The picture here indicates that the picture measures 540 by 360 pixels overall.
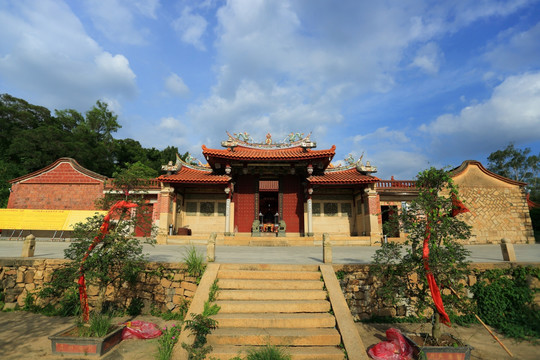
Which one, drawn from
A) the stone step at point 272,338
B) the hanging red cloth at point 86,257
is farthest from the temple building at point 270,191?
the stone step at point 272,338

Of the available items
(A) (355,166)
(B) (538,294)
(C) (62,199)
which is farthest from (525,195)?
(C) (62,199)

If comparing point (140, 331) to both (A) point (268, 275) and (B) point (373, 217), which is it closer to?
(A) point (268, 275)

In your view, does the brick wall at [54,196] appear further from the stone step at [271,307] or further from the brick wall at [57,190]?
the stone step at [271,307]

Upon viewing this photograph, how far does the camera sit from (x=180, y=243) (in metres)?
14.7

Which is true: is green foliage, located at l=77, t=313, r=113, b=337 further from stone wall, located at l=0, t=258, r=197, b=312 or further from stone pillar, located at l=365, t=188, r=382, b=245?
stone pillar, located at l=365, t=188, r=382, b=245

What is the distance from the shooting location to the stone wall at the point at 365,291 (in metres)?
6.48

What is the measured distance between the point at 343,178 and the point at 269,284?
37.7 feet

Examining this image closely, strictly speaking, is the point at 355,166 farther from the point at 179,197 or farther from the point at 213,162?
the point at 179,197

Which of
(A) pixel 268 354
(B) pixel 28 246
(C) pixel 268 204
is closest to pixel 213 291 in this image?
(A) pixel 268 354

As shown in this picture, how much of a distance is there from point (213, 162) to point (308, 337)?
12785 mm

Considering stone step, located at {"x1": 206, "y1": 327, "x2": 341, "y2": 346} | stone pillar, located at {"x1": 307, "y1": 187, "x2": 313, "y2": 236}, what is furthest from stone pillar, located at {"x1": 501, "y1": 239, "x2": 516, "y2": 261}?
stone pillar, located at {"x1": 307, "y1": 187, "x2": 313, "y2": 236}

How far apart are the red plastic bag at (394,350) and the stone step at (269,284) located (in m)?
1.68

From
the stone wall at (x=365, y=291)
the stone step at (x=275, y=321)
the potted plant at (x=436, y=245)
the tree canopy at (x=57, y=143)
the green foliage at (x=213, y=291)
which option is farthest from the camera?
the tree canopy at (x=57, y=143)

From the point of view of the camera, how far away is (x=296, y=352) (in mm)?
4516
